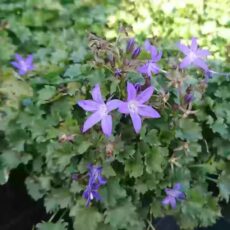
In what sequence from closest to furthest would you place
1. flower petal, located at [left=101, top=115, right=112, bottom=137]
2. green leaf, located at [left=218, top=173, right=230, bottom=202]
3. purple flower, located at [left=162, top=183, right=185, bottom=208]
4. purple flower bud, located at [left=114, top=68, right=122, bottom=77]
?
flower petal, located at [left=101, top=115, right=112, bottom=137]
purple flower bud, located at [left=114, top=68, right=122, bottom=77]
purple flower, located at [left=162, top=183, right=185, bottom=208]
green leaf, located at [left=218, top=173, right=230, bottom=202]

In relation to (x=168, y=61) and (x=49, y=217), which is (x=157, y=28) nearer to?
(x=168, y=61)

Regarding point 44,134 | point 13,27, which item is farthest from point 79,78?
point 13,27

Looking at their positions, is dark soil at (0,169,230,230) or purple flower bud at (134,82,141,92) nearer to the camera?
purple flower bud at (134,82,141,92)

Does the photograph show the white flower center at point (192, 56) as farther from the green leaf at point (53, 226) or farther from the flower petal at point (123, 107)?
the green leaf at point (53, 226)

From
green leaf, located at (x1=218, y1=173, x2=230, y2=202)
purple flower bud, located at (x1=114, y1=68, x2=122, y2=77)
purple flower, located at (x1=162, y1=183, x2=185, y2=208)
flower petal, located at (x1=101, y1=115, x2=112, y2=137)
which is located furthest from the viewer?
green leaf, located at (x1=218, y1=173, x2=230, y2=202)

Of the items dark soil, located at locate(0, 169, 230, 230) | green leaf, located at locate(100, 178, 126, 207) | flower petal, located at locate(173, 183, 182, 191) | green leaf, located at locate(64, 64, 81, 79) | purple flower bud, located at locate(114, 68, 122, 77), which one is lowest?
dark soil, located at locate(0, 169, 230, 230)

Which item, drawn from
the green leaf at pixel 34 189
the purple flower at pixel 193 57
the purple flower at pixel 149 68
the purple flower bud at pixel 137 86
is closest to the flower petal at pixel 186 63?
the purple flower at pixel 193 57

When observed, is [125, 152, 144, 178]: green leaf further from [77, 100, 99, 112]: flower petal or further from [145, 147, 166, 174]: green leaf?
[77, 100, 99, 112]: flower petal

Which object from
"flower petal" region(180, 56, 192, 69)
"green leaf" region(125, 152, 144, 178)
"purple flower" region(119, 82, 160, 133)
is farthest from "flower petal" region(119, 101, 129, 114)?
"flower petal" region(180, 56, 192, 69)
